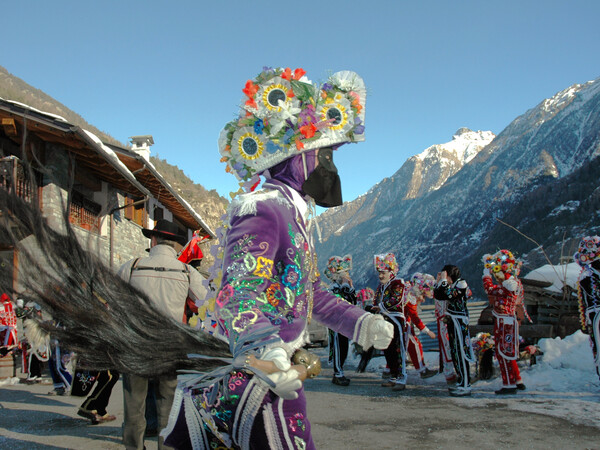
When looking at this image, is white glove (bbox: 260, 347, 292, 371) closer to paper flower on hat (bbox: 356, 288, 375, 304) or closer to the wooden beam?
paper flower on hat (bbox: 356, 288, 375, 304)

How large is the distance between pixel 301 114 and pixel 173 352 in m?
1.30

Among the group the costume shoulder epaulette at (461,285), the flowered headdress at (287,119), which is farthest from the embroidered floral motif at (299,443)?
the costume shoulder epaulette at (461,285)

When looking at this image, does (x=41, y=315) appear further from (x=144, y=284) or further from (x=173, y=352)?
(x=144, y=284)

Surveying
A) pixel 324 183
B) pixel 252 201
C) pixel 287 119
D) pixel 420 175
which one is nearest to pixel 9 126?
pixel 287 119

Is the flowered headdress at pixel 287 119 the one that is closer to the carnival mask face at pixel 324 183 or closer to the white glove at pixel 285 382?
the carnival mask face at pixel 324 183

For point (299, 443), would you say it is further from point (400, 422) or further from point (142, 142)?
point (142, 142)

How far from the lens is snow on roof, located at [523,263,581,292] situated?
37.9ft

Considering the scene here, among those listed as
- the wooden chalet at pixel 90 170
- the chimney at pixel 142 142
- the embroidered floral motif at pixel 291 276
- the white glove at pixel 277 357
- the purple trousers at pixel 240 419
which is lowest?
the purple trousers at pixel 240 419

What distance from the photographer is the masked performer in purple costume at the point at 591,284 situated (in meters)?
7.11

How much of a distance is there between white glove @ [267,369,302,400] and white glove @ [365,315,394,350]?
773mm

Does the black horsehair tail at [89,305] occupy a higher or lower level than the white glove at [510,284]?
lower

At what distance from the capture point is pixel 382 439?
17.5ft

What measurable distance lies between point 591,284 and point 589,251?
49 centimetres

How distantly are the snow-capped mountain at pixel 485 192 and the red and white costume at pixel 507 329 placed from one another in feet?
156
